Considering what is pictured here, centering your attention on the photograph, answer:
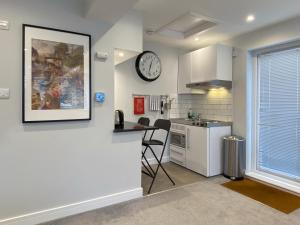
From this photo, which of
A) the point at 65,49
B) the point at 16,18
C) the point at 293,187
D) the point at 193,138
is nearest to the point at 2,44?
the point at 16,18

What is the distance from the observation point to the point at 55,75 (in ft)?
7.01

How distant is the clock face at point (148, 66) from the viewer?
3924mm

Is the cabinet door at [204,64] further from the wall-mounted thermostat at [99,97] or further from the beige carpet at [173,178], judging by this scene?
the wall-mounted thermostat at [99,97]

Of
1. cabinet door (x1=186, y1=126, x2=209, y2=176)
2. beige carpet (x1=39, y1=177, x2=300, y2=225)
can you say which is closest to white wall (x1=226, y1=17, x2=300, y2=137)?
cabinet door (x1=186, y1=126, x2=209, y2=176)

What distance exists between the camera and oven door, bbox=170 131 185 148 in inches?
159

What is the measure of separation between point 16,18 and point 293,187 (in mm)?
4086

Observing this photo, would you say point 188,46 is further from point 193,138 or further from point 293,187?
point 293,187

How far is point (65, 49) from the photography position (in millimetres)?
2182

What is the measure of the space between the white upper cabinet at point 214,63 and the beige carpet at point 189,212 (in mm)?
1980

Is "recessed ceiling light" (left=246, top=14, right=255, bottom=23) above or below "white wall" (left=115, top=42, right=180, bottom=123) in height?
above

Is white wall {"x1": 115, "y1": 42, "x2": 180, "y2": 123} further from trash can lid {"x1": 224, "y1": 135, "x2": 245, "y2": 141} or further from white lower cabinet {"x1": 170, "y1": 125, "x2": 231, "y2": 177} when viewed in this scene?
trash can lid {"x1": 224, "y1": 135, "x2": 245, "y2": 141}

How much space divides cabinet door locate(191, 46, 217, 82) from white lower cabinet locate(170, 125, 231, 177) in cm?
96

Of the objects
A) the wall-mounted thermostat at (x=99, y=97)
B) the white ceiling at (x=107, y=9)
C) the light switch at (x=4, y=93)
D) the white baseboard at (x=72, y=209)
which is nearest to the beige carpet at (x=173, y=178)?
the white baseboard at (x=72, y=209)

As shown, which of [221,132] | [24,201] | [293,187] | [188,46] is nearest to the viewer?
[24,201]
